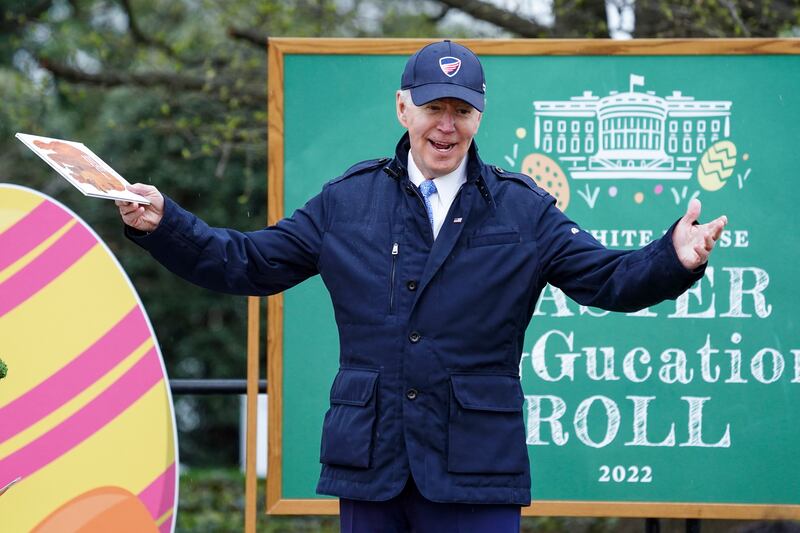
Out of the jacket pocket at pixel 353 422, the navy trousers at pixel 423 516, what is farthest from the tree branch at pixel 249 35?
the navy trousers at pixel 423 516

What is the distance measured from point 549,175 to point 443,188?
4.28 ft

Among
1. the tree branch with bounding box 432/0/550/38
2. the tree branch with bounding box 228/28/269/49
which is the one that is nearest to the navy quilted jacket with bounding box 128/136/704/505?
the tree branch with bounding box 432/0/550/38

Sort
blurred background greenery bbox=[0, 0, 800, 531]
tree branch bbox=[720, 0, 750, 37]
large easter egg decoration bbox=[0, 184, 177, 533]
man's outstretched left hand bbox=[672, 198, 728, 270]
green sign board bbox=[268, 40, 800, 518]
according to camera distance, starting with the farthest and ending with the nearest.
→ 1. blurred background greenery bbox=[0, 0, 800, 531]
2. tree branch bbox=[720, 0, 750, 37]
3. green sign board bbox=[268, 40, 800, 518]
4. large easter egg decoration bbox=[0, 184, 177, 533]
5. man's outstretched left hand bbox=[672, 198, 728, 270]

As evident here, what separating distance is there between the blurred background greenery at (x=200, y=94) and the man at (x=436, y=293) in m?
2.63

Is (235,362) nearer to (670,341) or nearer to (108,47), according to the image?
(108,47)

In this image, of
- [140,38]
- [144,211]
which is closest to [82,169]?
[144,211]

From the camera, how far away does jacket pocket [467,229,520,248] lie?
2924 millimetres

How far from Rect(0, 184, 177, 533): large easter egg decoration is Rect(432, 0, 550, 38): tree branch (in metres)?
2.85

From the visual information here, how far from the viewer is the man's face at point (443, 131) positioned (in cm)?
294

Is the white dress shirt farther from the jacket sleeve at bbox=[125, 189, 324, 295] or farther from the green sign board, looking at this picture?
the green sign board

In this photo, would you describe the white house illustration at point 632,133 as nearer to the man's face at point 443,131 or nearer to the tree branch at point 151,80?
the man's face at point 443,131

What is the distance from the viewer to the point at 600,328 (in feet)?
13.8

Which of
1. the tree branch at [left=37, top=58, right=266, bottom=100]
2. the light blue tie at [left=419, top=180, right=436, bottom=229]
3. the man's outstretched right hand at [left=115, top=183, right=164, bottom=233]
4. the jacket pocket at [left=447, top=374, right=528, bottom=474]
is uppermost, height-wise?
the tree branch at [left=37, top=58, right=266, bottom=100]

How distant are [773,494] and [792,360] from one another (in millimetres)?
455
